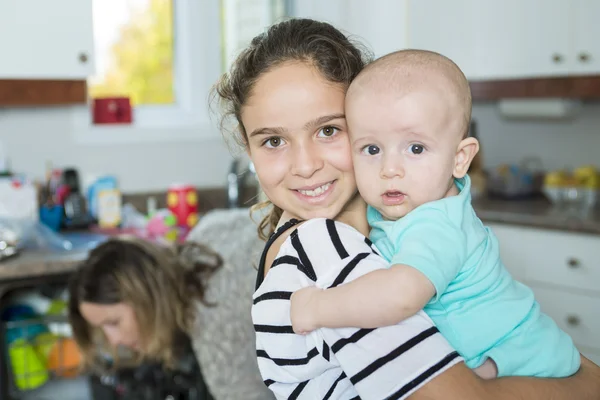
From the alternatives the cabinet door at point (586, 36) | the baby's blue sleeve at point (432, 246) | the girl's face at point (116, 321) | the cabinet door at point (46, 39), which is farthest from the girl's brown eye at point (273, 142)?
the cabinet door at point (586, 36)

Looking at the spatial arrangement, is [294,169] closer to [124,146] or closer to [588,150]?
[124,146]

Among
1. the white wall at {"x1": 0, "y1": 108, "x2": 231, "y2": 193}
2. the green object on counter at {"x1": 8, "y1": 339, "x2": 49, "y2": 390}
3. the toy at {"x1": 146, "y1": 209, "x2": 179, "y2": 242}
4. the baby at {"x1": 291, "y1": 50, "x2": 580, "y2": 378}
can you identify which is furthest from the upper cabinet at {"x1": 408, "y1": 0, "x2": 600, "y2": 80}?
the baby at {"x1": 291, "y1": 50, "x2": 580, "y2": 378}

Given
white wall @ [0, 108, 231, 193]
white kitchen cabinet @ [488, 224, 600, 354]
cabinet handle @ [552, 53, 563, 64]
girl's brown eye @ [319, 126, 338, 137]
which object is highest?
cabinet handle @ [552, 53, 563, 64]

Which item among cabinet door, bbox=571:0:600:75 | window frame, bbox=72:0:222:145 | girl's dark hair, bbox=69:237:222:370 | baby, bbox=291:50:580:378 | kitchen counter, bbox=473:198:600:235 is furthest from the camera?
window frame, bbox=72:0:222:145

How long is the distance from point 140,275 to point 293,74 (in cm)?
130

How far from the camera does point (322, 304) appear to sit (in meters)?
0.94

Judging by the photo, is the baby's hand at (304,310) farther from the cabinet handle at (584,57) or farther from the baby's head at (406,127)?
the cabinet handle at (584,57)

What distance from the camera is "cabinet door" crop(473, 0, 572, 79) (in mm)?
3166

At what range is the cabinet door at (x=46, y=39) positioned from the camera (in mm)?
2789

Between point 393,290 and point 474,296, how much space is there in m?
0.19

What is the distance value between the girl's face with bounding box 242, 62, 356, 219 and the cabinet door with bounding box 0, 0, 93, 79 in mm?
1966

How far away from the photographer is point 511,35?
332 centimetres

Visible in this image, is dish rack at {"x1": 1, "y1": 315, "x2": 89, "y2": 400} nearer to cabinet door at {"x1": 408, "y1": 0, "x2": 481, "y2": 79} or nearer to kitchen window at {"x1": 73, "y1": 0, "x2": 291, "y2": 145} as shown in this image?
kitchen window at {"x1": 73, "y1": 0, "x2": 291, "y2": 145}

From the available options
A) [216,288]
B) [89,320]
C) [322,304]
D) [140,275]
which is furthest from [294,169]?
[89,320]
